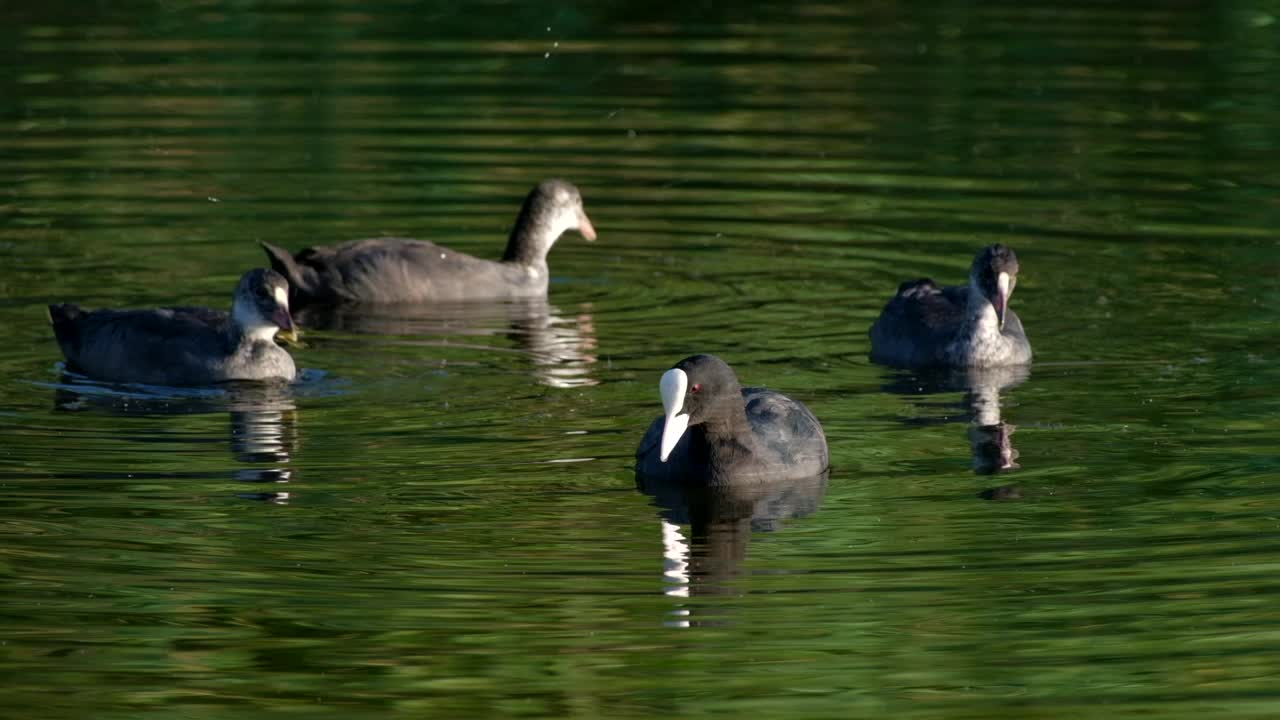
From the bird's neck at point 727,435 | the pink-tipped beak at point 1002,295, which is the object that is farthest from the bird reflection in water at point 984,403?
the bird's neck at point 727,435

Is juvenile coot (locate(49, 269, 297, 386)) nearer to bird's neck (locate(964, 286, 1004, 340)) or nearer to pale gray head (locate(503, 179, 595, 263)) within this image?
pale gray head (locate(503, 179, 595, 263))

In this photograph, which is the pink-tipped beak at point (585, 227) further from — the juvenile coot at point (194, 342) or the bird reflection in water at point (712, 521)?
the bird reflection in water at point (712, 521)

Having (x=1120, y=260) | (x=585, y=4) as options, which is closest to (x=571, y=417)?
Result: (x=1120, y=260)

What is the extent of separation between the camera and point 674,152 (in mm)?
20859

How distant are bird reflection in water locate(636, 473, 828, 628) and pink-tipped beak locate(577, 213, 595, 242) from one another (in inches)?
249

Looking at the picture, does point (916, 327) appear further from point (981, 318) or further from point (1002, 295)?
point (1002, 295)

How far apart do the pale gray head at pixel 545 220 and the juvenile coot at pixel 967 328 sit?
11.0 feet

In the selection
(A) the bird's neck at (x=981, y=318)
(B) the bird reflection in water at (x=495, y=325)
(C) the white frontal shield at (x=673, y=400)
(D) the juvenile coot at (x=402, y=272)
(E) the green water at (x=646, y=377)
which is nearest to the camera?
(E) the green water at (x=646, y=377)

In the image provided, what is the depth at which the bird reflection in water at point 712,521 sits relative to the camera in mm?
9812

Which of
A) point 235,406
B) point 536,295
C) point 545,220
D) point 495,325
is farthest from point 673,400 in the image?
point 545,220

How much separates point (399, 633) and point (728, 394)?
2.73 meters

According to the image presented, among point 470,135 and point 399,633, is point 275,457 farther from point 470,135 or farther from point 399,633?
point 470,135

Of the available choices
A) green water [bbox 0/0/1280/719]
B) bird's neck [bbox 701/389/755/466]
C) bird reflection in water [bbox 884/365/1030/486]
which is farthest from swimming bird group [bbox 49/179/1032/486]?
green water [bbox 0/0/1280/719]

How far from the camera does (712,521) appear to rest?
10.9 metres
